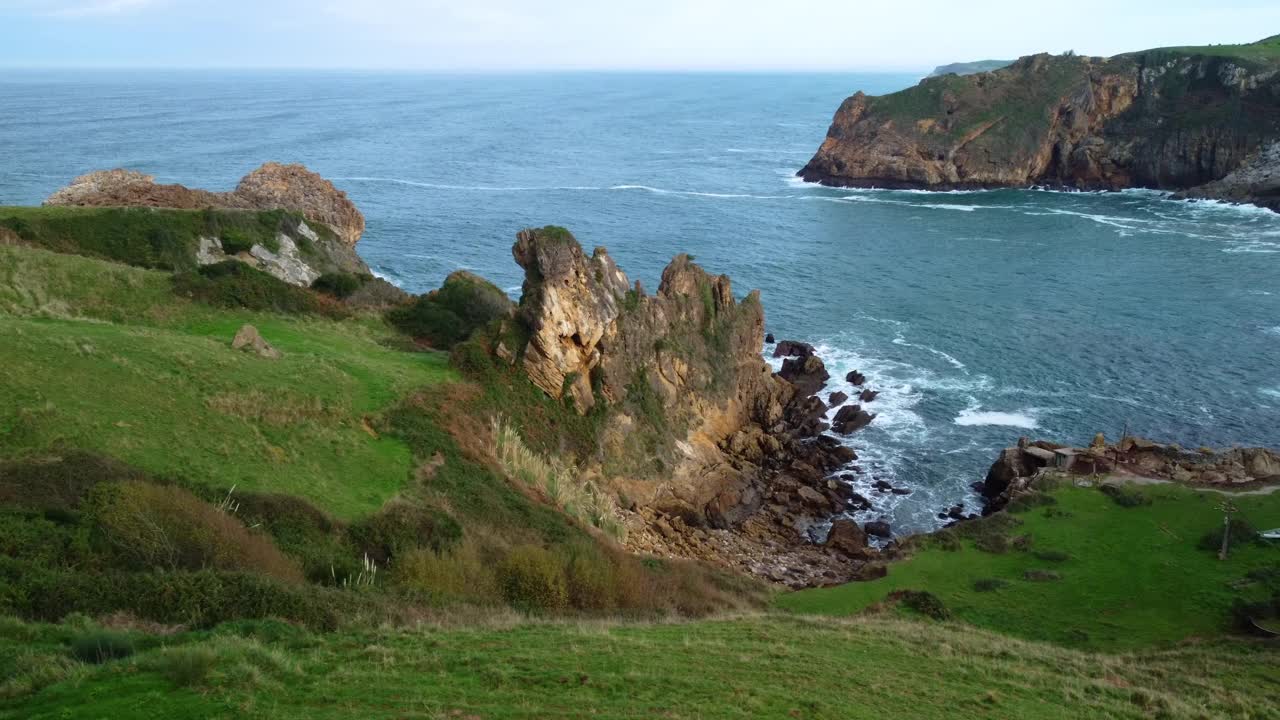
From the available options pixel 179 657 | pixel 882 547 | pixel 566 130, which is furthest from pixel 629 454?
pixel 566 130

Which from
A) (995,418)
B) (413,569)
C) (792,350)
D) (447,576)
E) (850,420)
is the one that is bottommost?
(850,420)

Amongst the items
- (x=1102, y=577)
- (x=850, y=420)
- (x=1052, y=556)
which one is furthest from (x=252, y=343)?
(x=850, y=420)

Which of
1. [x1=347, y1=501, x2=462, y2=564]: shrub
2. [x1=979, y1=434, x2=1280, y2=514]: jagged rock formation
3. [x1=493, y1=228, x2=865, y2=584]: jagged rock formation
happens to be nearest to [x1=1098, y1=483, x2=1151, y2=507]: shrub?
[x1=979, y1=434, x2=1280, y2=514]: jagged rock formation

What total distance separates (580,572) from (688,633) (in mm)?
4943

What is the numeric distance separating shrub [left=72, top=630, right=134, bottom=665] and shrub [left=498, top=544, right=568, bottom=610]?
33.0ft

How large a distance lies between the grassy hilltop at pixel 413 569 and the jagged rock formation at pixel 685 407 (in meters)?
2.83

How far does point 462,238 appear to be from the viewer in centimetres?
9381

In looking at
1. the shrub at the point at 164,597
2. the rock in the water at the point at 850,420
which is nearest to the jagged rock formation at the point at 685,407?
the rock in the water at the point at 850,420

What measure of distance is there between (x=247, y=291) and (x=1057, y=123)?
432 ft

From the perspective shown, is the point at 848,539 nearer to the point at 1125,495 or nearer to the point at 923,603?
the point at 923,603

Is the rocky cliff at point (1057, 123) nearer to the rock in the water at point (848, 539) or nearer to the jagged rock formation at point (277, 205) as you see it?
the jagged rock formation at point (277, 205)

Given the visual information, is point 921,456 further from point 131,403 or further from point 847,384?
point 131,403

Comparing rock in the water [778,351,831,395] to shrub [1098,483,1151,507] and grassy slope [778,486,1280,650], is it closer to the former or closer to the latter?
grassy slope [778,486,1280,650]

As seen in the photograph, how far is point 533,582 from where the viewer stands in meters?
24.5
